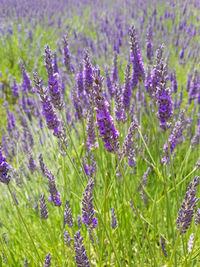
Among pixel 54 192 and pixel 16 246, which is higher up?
pixel 54 192

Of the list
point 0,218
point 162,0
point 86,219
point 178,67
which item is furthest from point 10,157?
point 162,0

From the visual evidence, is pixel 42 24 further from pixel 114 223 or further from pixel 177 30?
pixel 114 223

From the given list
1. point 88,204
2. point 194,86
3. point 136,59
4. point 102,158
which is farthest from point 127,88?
point 194,86

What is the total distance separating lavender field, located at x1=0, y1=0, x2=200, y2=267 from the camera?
1.00 metres

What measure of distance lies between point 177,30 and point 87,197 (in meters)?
5.81

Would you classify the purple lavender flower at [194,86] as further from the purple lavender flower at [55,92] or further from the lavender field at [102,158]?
the purple lavender flower at [55,92]

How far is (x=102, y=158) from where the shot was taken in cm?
206

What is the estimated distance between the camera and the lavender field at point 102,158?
100 cm

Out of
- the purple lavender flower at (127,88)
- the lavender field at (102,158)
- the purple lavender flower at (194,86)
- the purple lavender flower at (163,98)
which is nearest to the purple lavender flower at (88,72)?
the lavender field at (102,158)

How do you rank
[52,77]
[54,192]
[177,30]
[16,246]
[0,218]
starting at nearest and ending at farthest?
1. [52,77]
2. [54,192]
3. [16,246]
4. [0,218]
5. [177,30]

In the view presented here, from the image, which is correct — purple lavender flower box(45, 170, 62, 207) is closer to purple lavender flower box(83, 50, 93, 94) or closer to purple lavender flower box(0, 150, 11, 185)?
purple lavender flower box(0, 150, 11, 185)

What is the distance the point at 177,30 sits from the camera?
18.9ft

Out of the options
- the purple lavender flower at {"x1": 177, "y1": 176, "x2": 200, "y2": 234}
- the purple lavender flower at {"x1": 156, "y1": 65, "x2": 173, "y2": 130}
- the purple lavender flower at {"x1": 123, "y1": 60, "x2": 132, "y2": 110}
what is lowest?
the purple lavender flower at {"x1": 177, "y1": 176, "x2": 200, "y2": 234}

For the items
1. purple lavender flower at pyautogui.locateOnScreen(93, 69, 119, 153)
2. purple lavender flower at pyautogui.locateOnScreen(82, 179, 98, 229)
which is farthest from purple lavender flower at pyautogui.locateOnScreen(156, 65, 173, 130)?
purple lavender flower at pyautogui.locateOnScreen(82, 179, 98, 229)
